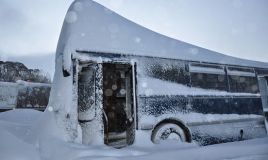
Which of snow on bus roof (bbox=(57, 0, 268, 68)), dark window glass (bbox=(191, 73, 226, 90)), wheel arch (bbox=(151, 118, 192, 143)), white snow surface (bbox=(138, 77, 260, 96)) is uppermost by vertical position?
snow on bus roof (bbox=(57, 0, 268, 68))

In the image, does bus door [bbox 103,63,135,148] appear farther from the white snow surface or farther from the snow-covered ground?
the snow-covered ground

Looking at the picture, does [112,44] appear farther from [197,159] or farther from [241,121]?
[241,121]

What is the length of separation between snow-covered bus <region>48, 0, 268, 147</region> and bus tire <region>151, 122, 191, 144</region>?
0.02 m

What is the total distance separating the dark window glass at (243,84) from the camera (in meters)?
6.08

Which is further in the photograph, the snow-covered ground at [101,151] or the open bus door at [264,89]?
the open bus door at [264,89]

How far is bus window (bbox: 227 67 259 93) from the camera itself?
240 inches

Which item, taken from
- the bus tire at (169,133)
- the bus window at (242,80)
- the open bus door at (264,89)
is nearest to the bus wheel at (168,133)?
the bus tire at (169,133)

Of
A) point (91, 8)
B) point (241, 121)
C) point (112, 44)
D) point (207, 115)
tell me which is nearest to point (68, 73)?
point (112, 44)

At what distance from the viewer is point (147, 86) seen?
4.86m

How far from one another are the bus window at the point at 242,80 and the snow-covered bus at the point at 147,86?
27mm

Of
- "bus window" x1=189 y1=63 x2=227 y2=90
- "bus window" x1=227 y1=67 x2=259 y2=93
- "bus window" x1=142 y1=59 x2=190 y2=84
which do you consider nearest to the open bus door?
"bus window" x1=227 y1=67 x2=259 y2=93

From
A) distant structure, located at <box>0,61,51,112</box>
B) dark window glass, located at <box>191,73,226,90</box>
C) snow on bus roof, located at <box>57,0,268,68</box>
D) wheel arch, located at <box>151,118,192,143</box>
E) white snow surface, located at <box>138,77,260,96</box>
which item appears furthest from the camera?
distant structure, located at <box>0,61,51,112</box>

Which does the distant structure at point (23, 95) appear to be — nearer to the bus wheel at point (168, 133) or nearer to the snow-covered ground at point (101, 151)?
the snow-covered ground at point (101, 151)

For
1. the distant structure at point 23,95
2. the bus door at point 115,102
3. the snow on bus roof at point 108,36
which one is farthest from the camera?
the distant structure at point 23,95
